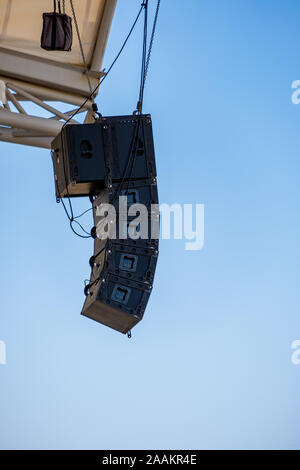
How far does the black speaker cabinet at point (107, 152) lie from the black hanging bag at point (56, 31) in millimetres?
1867

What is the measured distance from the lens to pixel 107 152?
8.22 metres

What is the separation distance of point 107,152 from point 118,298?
1257mm

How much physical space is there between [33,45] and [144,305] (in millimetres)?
4522

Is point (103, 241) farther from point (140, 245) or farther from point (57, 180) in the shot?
point (57, 180)

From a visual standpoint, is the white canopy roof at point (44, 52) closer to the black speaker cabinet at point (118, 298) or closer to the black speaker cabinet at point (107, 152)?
the black speaker cabinet at point (107, 152)

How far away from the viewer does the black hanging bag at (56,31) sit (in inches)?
384

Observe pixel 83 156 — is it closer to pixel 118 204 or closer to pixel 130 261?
pixel 118 204

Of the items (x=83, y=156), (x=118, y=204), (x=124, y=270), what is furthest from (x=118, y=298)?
(x=83, y=156)

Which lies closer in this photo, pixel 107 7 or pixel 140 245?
pixel 140 245

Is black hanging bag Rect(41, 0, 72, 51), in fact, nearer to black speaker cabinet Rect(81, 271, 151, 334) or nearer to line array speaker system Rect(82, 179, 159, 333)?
line array speaker system Rect(82, 179, 159, 333)

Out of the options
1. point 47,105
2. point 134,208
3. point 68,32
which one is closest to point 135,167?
point 134,208

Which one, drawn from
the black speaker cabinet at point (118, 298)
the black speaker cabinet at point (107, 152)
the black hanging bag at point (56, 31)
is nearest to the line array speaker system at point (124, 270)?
the black speaker cabinet at point (118, 298)

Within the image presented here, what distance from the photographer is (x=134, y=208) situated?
26.6 ft

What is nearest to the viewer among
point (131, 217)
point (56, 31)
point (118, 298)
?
point (118, 298)
